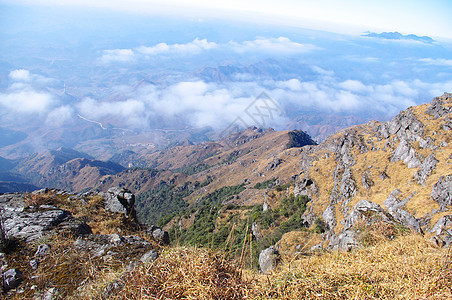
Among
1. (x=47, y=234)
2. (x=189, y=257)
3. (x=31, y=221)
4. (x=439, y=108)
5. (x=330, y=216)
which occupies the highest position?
(x=439, y=108)

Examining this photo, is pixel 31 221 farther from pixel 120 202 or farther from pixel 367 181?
pixel 367 181

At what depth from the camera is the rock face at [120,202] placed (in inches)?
349

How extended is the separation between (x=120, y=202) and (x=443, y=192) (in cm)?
2757

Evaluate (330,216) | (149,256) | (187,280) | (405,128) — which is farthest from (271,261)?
(405,128)

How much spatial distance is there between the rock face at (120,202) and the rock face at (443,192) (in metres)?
25.2

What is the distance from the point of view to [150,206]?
15212 cm

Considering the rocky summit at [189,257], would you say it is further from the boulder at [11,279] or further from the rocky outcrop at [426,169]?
the rocky outcrop at [426,169]

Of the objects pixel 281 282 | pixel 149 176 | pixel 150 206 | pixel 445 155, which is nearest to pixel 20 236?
pixel 281 282

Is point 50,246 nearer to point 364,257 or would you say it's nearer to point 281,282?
point 281,282

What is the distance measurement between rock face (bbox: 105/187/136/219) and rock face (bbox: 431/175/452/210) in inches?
991

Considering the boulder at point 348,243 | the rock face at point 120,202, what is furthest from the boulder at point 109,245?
the boulder at point 348,243

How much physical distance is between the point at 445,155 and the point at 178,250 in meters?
37.1

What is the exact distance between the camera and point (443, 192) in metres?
21.0

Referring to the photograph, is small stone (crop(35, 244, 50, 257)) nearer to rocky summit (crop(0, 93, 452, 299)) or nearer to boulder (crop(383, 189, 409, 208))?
rocky summit (crop(0, 93, 452, 299))
